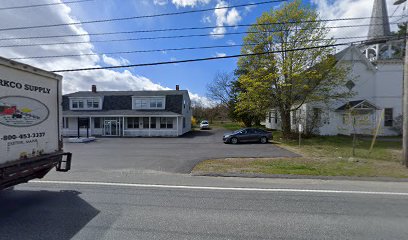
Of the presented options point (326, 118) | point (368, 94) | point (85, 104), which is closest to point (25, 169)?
point (326, 118)

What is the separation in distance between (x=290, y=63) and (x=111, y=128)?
71.5ft

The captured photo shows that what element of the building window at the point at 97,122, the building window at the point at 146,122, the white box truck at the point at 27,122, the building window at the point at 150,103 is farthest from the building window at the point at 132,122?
the white box truck at the point at 27,122

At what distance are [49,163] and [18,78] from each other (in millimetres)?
2111

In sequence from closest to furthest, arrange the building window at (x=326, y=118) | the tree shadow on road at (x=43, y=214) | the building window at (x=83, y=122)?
the tree shadow on road at (x=43, y=214)
the building window at (x=326, y=118)
the building window at (x=83, y=122)

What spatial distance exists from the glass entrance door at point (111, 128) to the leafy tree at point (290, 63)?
16831mm

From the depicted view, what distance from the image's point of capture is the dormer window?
3092 centimetres

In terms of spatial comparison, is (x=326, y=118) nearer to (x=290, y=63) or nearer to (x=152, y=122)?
(x=290, y=63)

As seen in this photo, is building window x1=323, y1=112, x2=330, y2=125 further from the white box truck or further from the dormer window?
the dormer window

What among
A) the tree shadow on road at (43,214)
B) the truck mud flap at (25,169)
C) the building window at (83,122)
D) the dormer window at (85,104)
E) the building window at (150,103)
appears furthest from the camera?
the dormer window at (85,104)

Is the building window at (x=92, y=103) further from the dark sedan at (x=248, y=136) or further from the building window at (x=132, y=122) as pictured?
the dark sedan at (x=248, y=136)

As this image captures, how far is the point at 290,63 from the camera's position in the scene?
19453 mm

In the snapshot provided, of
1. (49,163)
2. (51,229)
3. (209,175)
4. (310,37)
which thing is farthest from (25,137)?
(310,37)

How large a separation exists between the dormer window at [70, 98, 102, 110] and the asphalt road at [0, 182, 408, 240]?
87.2 feet

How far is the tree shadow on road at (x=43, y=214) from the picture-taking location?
12.4 feet
